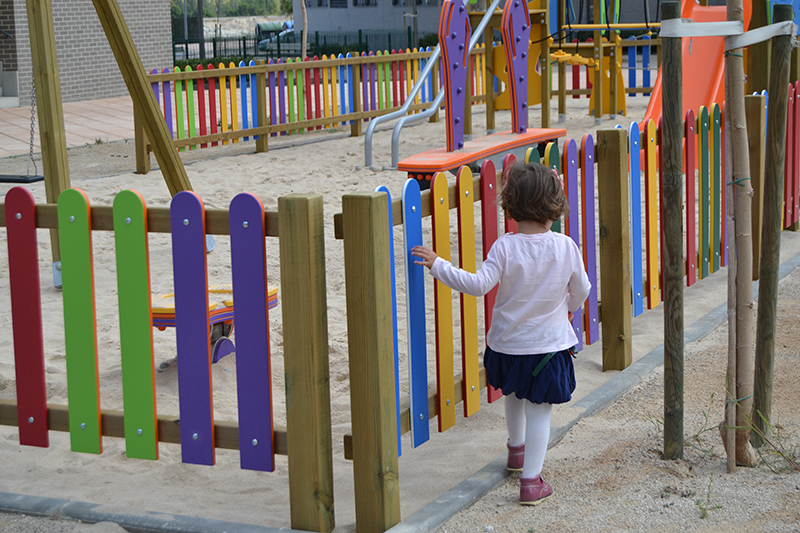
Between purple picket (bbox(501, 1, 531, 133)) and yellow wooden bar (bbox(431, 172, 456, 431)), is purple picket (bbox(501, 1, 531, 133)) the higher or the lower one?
the higher one

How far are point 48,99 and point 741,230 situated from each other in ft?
15.1

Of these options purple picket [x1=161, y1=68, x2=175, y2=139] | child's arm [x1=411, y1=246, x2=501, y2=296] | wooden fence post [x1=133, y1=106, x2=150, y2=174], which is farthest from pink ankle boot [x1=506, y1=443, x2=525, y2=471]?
purple picket [x1=161, y1=68, x2=175, y2=139]

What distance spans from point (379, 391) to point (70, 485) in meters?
1.40

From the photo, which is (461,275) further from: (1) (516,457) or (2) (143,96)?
(2) (143,96)

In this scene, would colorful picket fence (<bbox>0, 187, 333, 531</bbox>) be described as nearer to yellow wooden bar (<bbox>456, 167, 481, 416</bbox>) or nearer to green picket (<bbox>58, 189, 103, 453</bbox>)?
green picket (<bbox>58, 189, 103, 453</bbox>)

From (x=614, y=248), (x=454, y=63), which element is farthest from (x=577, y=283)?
(x=454, y=63)

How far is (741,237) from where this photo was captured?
2979mm

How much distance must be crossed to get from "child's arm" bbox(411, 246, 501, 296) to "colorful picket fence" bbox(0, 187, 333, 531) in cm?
40

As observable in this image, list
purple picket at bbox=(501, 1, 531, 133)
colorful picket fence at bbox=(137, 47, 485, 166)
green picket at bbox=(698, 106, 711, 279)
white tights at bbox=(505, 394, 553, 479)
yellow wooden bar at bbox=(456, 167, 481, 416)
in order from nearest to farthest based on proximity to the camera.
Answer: white tights at bbox=(505, 394, 553, 479), yellow wooden bar at bbox=(456, 167, 481, 416), green picket at bbox=(698, 106, 711, 279), purple picket at bbox=(501, 1, 531, 133), colorful picket fence at bbox=(137, 47, 485, 166)

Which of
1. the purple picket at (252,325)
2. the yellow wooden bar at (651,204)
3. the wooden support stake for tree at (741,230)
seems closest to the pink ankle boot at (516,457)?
the wooden support stake for tree at (741,230)

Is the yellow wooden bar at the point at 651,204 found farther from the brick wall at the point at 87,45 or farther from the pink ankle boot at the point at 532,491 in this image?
the brick wall at the point at 87,45

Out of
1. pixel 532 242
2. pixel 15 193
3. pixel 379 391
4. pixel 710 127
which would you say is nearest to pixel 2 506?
pixel 15 193

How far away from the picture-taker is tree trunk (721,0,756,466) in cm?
292

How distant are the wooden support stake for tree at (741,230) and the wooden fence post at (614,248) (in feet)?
3.56
